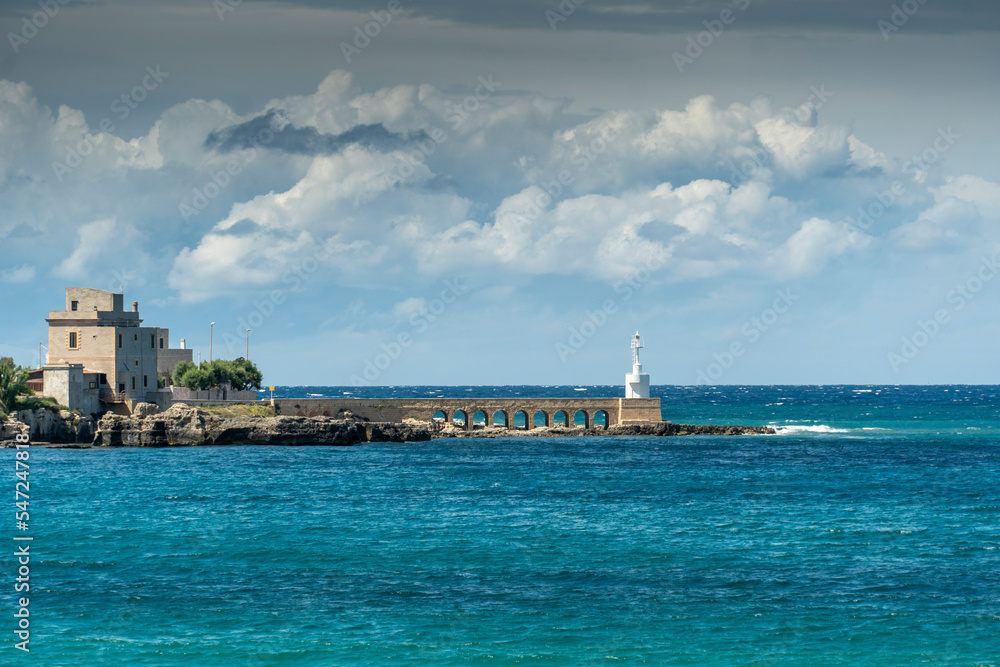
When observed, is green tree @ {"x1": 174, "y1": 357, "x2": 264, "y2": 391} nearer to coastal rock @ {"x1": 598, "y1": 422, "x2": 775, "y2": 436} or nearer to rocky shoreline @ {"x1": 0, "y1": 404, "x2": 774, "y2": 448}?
rocky shoreline @ {"x1": 0, "y1": 404, "x2": 774, "y2": 448}

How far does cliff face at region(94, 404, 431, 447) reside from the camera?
8338cm

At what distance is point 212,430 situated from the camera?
8569cm

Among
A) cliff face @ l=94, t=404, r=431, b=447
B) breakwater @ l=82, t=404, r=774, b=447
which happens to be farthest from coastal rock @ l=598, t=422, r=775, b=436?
cliff face @ l=94, t=404, r=431, b=447

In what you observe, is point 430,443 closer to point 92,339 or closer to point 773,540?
point 92,339

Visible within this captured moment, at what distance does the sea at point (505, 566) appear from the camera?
88.3 ft

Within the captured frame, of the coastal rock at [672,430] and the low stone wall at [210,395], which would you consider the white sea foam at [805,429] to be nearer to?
the coastal rock at [672,430]

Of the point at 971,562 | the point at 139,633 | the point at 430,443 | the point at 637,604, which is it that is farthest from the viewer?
the point at 430,443

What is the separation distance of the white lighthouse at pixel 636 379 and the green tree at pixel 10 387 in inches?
2138

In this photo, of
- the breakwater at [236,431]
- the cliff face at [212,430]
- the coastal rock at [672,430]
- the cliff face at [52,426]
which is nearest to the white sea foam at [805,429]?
the coastal rock at [672,430]

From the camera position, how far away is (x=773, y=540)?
40.6 m

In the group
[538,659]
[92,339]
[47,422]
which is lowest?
[538,659]

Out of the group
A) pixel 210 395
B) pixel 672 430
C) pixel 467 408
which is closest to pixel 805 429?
pixel 672 430

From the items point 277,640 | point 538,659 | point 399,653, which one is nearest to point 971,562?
point 538,659

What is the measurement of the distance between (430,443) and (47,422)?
3084cm
